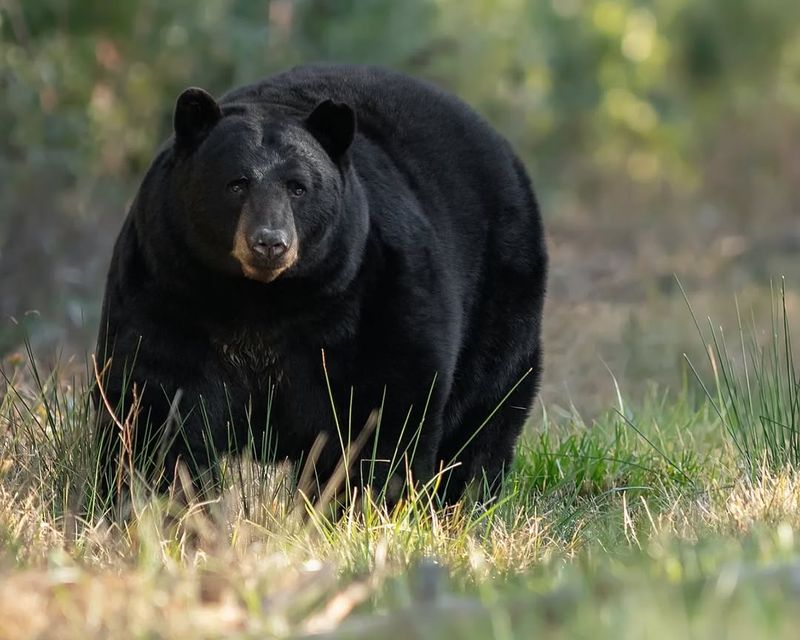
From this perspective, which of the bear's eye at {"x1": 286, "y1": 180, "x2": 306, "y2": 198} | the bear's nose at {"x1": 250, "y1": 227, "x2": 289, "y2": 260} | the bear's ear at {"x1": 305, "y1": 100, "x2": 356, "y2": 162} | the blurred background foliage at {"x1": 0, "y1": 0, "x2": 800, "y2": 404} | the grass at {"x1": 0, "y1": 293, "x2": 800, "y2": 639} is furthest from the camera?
the blurred background foliage at {"x1": 0, "y1": 0, "x2": 800, "y2": 404}

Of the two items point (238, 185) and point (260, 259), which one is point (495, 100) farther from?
point (260, 259)

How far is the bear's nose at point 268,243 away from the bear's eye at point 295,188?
1.08 ft

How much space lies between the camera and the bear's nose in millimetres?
4777

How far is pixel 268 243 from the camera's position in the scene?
477cm

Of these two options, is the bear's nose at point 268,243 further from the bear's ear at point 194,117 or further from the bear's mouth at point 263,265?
the bear's ear at point 194,117

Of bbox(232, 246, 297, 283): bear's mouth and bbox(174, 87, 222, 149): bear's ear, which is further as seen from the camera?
bbox(174, 87, 222, 149): bear's ear

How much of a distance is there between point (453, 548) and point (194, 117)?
5.69 ft

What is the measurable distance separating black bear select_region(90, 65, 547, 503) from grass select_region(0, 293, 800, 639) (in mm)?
218

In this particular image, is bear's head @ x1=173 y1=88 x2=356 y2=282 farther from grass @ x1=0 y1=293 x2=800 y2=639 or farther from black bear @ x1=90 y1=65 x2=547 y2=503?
grass @ x1=0 y1=293 x2=800 y2=639

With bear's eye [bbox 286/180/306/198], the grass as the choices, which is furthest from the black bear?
the grass

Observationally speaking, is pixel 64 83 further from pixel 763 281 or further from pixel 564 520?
pixel 564 520

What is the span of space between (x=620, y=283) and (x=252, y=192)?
1042 centimetres

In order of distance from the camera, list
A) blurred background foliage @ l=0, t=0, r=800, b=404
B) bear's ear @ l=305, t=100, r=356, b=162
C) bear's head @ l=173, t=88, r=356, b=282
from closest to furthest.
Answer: bear's head @ l=173, t=88, r=356, b=282 < bear's ear @ l=305, t=100, r=356, b=162 < blurred background foliage @ l=0, t=0, r=800, b=404

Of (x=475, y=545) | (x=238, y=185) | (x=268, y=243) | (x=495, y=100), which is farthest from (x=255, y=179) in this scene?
(x=495, y=100)
